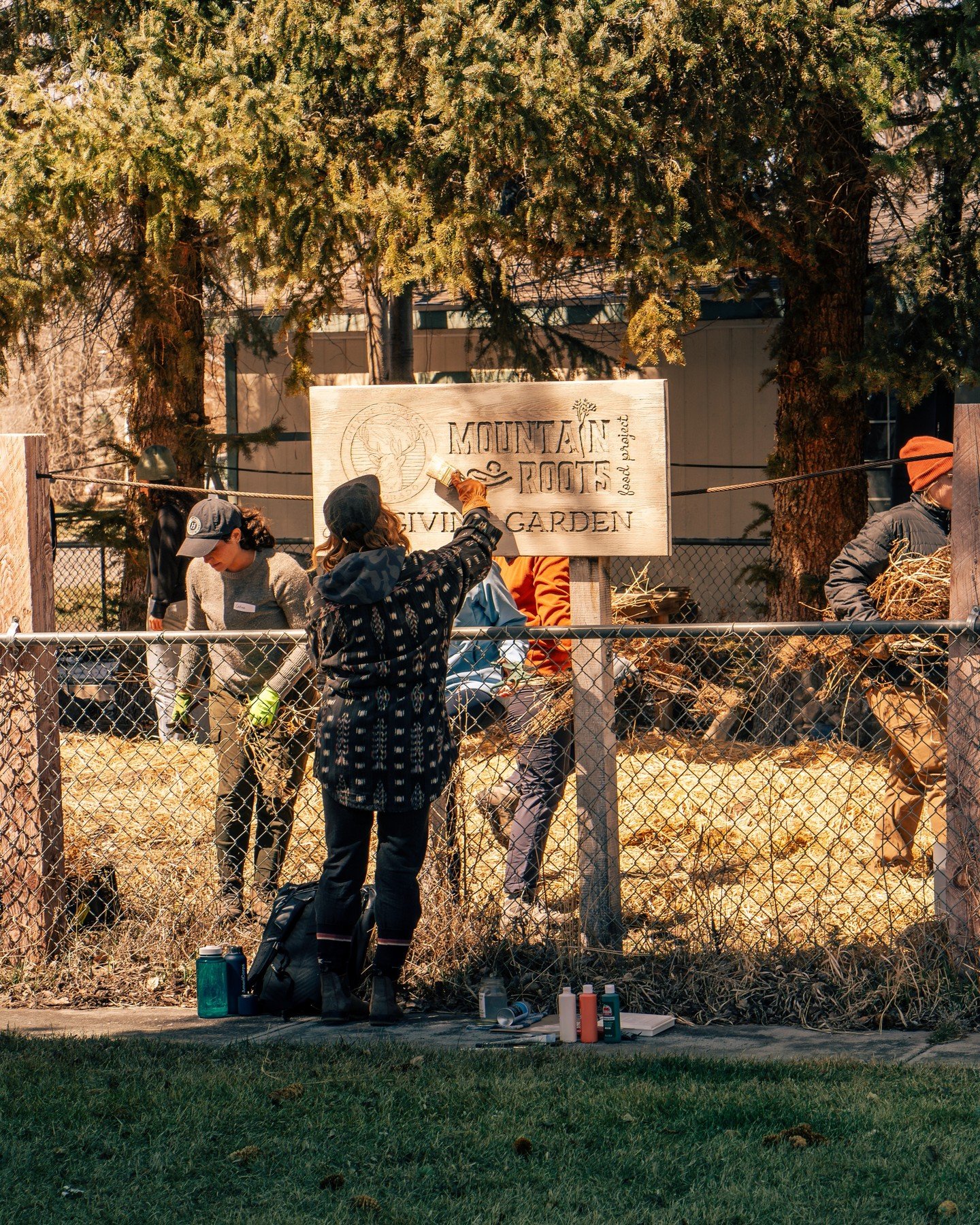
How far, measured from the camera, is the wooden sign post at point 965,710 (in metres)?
4.52

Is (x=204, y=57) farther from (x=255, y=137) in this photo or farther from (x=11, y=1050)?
(x=11, y=1050)

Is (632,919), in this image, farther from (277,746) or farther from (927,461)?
(927,461)

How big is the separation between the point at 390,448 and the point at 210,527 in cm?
84

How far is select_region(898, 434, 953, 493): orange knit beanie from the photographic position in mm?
5352

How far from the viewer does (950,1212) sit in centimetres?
306

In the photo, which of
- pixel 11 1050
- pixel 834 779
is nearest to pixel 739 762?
pixel 834 779

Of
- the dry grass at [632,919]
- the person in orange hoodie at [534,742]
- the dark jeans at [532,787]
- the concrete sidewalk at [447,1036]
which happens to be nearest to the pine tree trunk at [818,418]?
the dry grass at [632,919]

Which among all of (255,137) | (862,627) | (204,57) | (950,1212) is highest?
(204,57)

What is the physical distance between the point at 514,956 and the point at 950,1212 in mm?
1995

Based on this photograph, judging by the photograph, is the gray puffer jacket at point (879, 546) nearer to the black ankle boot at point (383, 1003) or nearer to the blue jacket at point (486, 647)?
the blue jacket at point (486, 647)

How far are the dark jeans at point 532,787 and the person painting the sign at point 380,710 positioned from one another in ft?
2.28

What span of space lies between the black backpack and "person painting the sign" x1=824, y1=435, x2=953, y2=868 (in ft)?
6.75

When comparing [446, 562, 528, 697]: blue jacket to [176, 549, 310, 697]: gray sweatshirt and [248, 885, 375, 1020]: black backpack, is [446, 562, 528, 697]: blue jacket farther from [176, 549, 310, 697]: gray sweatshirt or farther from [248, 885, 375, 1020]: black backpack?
[248, 885, 375, 1020]: black backpack

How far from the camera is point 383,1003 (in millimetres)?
4496
